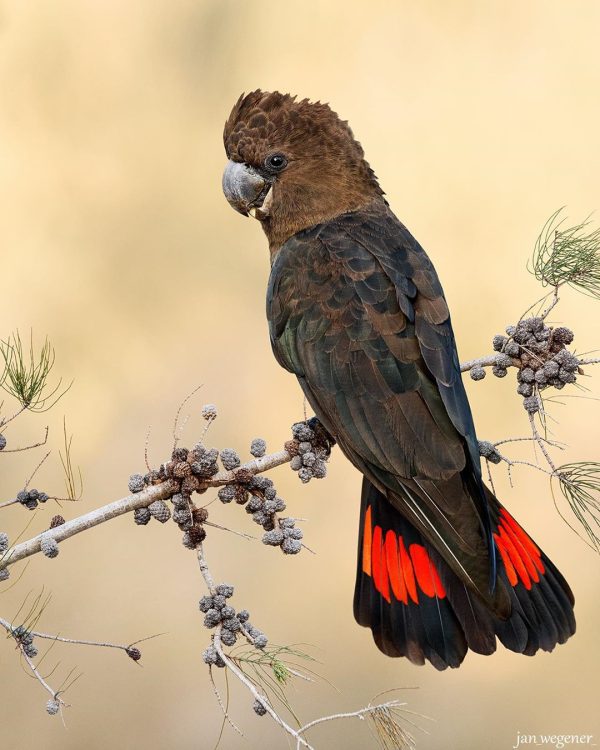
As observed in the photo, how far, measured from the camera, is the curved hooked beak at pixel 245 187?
3.08 meters

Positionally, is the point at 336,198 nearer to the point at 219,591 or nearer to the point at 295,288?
the point at 295,288

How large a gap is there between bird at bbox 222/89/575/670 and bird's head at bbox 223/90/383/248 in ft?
0.37

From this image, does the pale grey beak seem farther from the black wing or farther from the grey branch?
the grey branch

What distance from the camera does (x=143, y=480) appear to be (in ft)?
6.82

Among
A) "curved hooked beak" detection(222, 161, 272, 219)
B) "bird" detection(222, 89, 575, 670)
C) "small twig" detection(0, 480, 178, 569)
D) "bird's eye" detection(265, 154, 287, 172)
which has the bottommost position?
"small twig" detection(0, 480, 178, 569)

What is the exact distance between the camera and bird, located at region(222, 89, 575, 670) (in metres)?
2.36

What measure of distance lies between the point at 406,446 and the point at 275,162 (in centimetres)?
123

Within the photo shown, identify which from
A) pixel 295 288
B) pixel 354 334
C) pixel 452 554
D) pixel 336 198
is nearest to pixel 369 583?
pixel 452 554

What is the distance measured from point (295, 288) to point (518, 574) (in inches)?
45.1

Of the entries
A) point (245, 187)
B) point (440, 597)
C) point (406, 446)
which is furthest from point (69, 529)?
point (245, 187)


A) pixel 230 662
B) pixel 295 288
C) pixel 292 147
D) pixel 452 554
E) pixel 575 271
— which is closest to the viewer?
pixel 230 662

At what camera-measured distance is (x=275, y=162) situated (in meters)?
3.07

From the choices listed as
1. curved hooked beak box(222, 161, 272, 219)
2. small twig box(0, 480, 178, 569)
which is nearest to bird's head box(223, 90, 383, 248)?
curved hooked beak box(222, 161, 272, 219)

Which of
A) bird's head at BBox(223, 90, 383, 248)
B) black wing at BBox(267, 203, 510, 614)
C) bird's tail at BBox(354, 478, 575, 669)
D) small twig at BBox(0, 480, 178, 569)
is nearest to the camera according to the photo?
small twig at BBox(0, 480, 178, 569)
